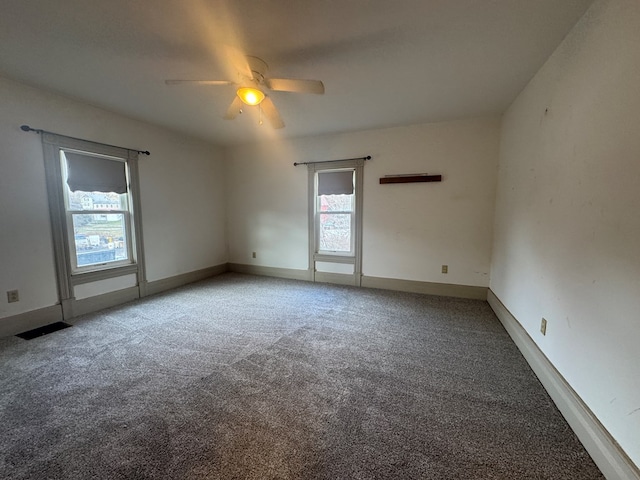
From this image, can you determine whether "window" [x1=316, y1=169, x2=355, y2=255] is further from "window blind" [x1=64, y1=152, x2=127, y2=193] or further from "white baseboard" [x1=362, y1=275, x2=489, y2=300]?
"window blind" [x1=64, y1=152, x2=127, y2=193]

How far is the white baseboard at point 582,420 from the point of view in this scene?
3.92ft

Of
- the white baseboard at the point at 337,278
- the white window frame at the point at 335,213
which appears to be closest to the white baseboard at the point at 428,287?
the white baseboard at the point at 337,278

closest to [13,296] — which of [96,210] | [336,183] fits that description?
[96,210]

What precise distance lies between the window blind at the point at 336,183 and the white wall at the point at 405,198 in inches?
10.4

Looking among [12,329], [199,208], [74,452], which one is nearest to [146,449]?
[74,452]

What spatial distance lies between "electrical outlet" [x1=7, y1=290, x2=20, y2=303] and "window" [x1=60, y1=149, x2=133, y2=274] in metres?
0.50

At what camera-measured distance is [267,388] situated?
186cm

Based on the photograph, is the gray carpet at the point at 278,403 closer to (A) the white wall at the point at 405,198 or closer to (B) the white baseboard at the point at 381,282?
(B) the white baseboard at the point at 381,282

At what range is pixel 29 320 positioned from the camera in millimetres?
2754

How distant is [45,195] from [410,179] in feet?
14.6

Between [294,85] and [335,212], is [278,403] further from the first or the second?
[335,212]

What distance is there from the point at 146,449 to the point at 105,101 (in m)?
3.54

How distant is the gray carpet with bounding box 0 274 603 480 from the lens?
130cm


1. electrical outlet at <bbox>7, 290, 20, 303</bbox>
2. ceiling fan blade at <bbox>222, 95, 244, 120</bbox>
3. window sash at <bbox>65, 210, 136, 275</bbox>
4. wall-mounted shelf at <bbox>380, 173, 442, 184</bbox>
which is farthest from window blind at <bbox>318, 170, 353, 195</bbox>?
electrical outlet at <bbox>7, 290, 20, 303</bbox>
